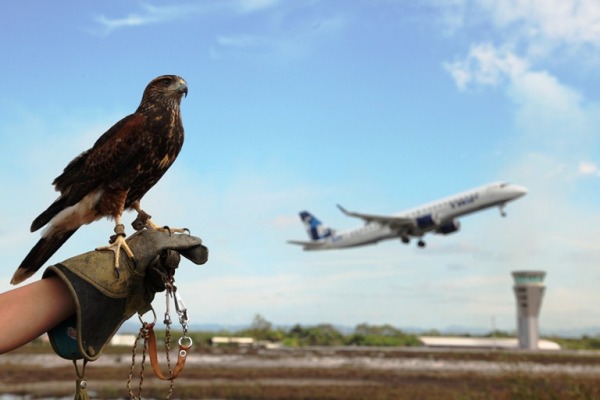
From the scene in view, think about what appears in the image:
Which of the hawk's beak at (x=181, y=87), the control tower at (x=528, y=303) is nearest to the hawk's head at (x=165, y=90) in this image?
the hawk's beak at (x=181, y=87)

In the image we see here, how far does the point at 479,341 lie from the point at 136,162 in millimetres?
81776

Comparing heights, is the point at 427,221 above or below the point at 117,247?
above

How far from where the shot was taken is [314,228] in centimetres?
8000

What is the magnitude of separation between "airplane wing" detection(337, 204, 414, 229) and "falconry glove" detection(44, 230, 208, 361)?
5396cm

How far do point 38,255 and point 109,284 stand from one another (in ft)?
4.38

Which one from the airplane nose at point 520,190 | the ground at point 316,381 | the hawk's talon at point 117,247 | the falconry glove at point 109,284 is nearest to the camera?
the falconry glove at point 109,284

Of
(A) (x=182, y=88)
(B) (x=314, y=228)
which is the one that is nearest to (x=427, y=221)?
(B) (x=314, y=228)

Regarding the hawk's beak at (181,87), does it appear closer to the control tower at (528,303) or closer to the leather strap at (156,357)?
the leather strap at (156,357)

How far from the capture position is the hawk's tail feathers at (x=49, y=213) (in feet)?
13.0

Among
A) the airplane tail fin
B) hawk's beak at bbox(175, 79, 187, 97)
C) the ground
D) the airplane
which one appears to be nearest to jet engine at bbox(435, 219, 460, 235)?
the airplane

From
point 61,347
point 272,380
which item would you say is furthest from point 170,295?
point 272,380

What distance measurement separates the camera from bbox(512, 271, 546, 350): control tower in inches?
3216

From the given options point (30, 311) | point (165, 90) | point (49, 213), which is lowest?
point (30, 311)

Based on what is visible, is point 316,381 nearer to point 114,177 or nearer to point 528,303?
point 114,177
